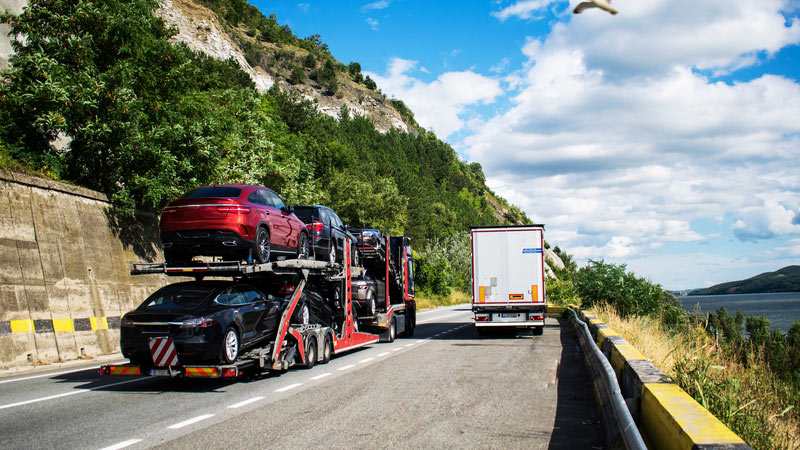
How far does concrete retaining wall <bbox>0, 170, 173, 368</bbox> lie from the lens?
43.1 feet

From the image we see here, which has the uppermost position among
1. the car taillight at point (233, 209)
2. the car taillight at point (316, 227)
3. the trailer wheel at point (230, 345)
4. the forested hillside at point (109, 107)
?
the forested hillside at point (109, 107)

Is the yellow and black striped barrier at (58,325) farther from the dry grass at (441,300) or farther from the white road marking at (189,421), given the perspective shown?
the dry grass at (441,300)

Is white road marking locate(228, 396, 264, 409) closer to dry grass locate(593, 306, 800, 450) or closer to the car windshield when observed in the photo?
the car windshield

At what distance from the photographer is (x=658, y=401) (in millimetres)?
5090

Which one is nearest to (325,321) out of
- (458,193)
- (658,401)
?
(658,401)

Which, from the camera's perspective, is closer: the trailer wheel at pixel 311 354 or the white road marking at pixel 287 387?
the white road marking at pixel 287 387

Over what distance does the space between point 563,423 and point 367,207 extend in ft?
163

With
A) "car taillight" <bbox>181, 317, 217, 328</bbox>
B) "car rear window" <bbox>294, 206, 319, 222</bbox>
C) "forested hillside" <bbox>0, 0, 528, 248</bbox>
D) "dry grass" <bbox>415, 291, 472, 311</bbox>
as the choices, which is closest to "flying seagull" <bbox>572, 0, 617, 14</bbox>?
"car taillight" <bbox>181, 317, 217, 328</bbox>

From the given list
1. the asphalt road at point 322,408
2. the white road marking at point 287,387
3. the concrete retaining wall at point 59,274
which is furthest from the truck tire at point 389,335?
the white road marking at point 287,387

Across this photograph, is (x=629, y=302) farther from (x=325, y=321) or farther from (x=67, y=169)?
(x=67, y=169)

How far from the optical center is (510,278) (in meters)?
19.9

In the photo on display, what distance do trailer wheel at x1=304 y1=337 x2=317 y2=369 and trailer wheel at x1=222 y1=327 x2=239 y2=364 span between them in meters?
2.49

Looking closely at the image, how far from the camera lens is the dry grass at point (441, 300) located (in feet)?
155

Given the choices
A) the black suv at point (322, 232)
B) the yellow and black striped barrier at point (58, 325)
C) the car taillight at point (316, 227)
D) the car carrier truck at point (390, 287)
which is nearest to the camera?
the yellow and black striped barrier at point (58, 325)
